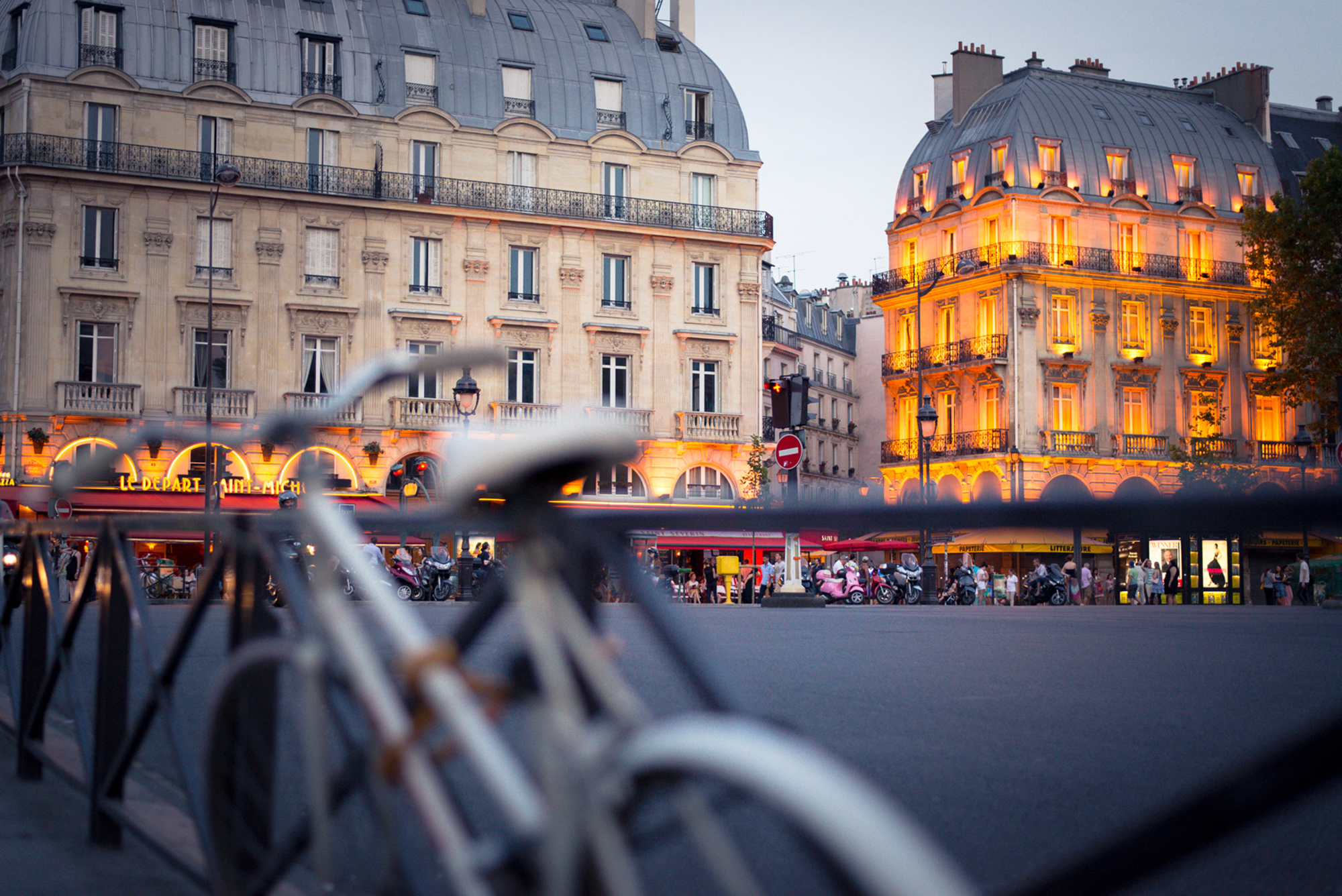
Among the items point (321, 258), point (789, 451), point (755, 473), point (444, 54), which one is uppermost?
point (444, 54)

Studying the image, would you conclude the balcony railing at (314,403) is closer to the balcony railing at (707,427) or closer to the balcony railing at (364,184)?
the balcony railing at (364,184)

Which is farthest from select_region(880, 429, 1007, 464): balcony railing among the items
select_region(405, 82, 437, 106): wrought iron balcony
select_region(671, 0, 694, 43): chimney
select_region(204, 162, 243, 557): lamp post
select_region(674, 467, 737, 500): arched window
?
select_region(204, 162, 243, 557): lamp post

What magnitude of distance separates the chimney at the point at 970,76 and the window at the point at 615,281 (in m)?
22.0

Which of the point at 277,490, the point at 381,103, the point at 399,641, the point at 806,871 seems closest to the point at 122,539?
the point at 806,871

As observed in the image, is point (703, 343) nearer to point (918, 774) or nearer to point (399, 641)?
point (918, 774)

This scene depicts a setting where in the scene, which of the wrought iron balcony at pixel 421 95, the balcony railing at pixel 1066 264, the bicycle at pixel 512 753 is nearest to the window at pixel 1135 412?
the balcony railing at pixel 1066 264

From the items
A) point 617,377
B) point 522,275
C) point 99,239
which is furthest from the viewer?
point 617,377

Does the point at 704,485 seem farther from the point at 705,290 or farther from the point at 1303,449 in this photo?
the point at 1303,449

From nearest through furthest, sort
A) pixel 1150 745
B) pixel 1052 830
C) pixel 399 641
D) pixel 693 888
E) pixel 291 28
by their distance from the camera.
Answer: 1. pixel 399 641
2. pixel 693 888
3. pixel 1052 830
4. pixel 1150 745
5. pixel 291 28

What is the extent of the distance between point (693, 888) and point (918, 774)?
85.6 inches

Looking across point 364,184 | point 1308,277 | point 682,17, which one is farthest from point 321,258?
point 1308,277

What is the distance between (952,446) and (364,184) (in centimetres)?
2618

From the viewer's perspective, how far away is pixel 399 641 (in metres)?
2.00

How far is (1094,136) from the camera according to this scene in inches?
2391
